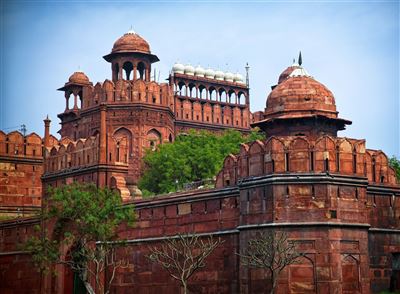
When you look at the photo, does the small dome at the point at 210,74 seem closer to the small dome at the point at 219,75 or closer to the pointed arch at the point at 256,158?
the small dome at the point at 219,75

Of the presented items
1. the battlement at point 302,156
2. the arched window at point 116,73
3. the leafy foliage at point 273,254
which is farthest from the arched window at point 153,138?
the leafy foliage at point 273,254

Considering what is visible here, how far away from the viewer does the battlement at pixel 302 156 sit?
23.6 m

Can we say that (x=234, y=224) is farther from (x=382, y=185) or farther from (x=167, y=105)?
(x=167, y=105)

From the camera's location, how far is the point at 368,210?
2539cm

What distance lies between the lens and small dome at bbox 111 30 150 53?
4166cm

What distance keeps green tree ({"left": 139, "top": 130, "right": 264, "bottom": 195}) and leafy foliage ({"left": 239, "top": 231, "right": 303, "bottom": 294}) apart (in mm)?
13944

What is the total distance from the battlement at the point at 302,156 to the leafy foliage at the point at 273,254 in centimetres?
172

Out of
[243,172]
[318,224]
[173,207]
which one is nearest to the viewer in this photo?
[318,224]

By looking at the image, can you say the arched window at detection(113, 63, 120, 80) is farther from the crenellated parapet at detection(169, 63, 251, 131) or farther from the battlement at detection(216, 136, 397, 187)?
the battlement at detection(216, 136, 397, 187)

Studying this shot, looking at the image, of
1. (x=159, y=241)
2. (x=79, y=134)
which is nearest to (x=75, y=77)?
(x=79, y=134)

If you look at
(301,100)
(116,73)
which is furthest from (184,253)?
(116,73)

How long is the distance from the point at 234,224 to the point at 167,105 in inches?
649

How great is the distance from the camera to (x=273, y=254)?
22578 millimetres

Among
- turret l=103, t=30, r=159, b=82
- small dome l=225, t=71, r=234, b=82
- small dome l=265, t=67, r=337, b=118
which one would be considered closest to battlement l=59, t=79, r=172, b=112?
turret l=103, t=30, r=159, b=82
